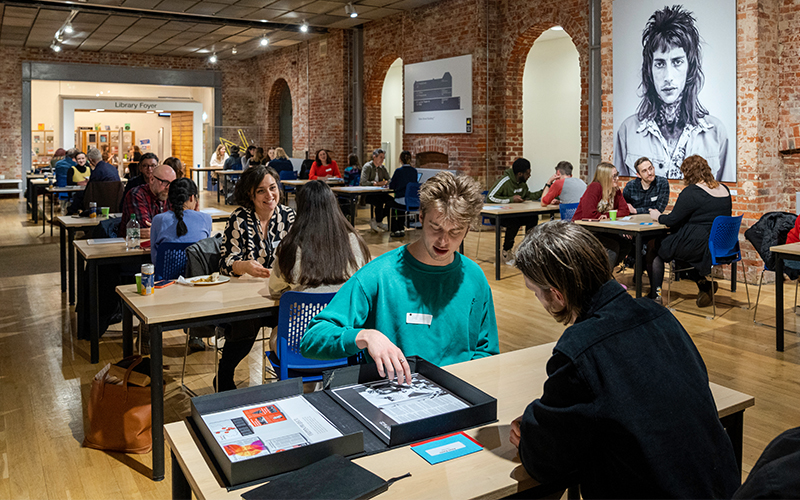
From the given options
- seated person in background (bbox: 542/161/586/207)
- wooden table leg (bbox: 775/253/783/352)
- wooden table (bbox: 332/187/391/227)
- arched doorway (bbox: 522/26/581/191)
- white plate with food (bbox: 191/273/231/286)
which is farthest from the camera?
arched doorway (bbox: 522/26/581/191)

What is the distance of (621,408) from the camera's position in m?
1.34

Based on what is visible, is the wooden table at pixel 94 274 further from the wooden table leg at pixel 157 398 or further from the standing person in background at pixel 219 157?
the standing person in background at pixel 219 157

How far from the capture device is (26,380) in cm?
439

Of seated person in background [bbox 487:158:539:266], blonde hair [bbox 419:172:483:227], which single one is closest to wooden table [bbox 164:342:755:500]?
blonde hair [bbox 419:172:483:227]

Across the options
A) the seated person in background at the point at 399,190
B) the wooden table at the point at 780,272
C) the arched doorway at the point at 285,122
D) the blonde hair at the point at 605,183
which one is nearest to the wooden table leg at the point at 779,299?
the wooden table at the point at 780,272

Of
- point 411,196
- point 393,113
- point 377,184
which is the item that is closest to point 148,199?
point 411,196

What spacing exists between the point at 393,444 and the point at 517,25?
10475 mm

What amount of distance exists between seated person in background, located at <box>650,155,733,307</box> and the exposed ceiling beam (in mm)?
10769

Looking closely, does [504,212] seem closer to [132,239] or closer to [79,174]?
[132,239]

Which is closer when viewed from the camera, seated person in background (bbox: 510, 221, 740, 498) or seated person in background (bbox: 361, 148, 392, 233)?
seated person in background (bbox: 510, 221, 740, 498)

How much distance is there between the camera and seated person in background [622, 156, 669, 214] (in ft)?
24.6

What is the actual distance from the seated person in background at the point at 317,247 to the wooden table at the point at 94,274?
6.31 feet

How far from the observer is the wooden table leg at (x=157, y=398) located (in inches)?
119

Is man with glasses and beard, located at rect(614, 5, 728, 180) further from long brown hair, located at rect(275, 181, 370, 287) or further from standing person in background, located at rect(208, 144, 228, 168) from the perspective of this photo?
standing person in background, located at rect(208, 144, 228, 168)
